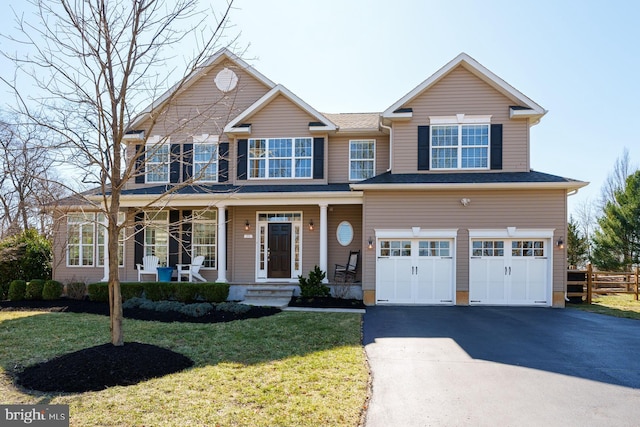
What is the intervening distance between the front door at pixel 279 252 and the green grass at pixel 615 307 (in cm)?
945

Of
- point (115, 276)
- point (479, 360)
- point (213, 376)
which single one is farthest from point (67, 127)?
point (479, 360)

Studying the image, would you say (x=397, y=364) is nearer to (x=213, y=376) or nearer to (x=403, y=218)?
(x=213, y=376)

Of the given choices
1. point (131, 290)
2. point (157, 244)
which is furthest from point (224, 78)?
point (131, 290)

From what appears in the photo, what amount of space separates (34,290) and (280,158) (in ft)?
30.7

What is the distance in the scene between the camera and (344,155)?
14.1 m

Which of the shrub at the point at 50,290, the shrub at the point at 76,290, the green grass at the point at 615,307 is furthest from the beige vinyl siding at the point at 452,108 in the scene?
the shrub at the point at 50,290

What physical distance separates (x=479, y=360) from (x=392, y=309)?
4.79 m

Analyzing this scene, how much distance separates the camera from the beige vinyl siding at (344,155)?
1397cm

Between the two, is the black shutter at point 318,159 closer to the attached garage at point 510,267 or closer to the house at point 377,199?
the house at point 377,199

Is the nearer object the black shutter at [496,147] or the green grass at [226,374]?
the green grass at [226,374]

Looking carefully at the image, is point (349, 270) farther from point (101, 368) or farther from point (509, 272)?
point (101, 368)

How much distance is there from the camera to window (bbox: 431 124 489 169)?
12508 millimetres

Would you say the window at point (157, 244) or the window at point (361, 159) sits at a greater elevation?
the window at point (361, 159)

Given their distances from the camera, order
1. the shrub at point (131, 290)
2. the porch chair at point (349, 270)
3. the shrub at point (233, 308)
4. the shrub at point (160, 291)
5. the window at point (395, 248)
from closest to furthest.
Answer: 1. the shrub at point (233, 308)
2. the window at point (395, 248)
3. the shrub at point (160, 291)
4. the shrub at point (131, 290)
5. the porch chair at point (349, 270)
